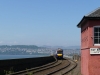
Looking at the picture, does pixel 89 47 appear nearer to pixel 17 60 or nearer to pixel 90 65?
pixel 90 65

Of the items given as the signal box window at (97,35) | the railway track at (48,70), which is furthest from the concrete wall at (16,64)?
the signal box window at (97,35)

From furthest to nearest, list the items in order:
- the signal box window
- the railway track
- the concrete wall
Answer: the railway track < the concrete wall < the signal box window

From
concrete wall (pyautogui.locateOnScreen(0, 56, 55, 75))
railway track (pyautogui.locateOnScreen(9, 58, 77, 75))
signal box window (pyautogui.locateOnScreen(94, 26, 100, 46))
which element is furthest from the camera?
railway track (pyautogui.locateOnScreen(9, 58, 77, 75))

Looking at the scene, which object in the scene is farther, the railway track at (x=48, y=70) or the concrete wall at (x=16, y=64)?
the railway track at (x=48, y=70)

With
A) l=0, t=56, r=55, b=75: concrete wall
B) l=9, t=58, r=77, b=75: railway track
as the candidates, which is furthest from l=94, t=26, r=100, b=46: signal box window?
l=0, t=56, r=55, b=75: concrete wall

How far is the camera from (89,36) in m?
20.3

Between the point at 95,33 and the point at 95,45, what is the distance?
3.07 ft

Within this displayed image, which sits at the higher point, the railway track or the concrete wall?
the concrete wall

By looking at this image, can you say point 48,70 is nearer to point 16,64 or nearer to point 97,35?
point 16,64

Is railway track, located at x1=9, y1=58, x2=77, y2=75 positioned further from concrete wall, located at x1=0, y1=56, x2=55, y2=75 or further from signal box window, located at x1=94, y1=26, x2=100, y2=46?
signal box window, located at x1=94, y1=26, x2=100, y2=46

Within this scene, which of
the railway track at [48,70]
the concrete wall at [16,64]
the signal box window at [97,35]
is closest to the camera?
the signal box window at [97,35]

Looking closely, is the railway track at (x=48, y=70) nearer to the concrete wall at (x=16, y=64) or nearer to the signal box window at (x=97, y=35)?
the concrete wall at (x=16, y=64)

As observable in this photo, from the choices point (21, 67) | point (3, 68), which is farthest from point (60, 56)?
point (3, 68)

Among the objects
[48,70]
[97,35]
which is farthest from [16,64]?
[97,35]
